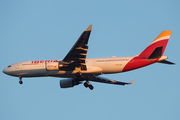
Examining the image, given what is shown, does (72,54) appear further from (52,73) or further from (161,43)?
(161,43)

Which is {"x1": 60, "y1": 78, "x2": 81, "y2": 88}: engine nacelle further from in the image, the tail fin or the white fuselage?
the tail fin

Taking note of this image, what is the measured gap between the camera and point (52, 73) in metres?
33.2

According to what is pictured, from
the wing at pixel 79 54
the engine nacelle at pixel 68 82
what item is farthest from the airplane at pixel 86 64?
the engine nacelle at pixel 68 82

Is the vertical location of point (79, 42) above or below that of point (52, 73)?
above

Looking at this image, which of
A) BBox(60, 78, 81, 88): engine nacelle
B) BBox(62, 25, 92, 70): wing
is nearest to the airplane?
BBox(62, 25, 92, 70): wing

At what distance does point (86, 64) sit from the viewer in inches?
1292

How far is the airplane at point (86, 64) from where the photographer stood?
101 feet

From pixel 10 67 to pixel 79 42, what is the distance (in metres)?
12.3

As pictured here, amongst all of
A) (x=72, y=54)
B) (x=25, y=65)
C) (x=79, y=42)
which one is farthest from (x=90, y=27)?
(x=25, y=65)

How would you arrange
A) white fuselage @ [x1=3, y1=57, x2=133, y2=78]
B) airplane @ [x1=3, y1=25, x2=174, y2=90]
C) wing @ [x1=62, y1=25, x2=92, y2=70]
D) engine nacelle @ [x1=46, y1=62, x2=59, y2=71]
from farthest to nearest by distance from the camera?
white fuselage @ [x1=3, y1=57, x2=133, y2=78] → engine nacelle @ [x1=46, y1=62, x2=59, y2=71] → airplane @ [x1=3, y1=25, x2=174, y2=90] → wing @ [x1=62, y1=25, x2=92, y2=70]

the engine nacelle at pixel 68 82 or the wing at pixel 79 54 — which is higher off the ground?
the wing at pixel 79 54

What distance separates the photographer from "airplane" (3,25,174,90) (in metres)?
30.7

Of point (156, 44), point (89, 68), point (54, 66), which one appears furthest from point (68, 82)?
point (156, 44)

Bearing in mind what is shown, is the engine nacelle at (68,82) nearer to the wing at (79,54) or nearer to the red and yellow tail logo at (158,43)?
the wing at (79,54)
